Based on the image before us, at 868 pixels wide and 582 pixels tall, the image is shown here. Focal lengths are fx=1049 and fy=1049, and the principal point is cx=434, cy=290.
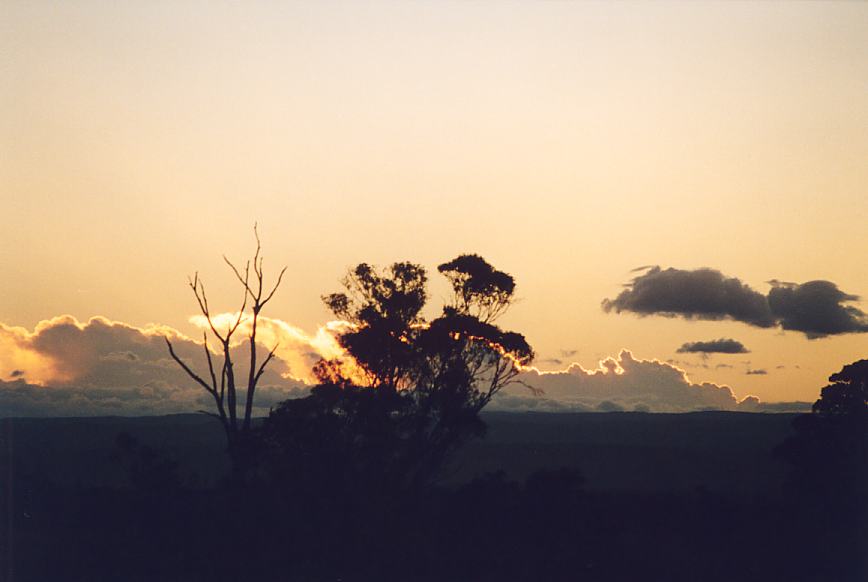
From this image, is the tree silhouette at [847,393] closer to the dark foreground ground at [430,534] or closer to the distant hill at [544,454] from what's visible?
the dark foreground ground at [430,534]

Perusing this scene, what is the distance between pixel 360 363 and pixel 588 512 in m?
15.6

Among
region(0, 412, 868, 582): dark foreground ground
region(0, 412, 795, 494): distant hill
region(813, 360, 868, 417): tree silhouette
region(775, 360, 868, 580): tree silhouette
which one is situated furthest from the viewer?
region(0, 412, 795, 494): distant hill

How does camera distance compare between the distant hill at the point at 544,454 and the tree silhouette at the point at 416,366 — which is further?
the distant hill at the point at 544,454

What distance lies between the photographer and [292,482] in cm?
5006

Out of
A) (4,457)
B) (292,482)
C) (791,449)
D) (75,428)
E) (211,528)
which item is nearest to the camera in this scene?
(211,528)

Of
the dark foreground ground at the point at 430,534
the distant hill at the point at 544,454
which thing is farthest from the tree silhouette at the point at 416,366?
the distant hill at the point at 544,454

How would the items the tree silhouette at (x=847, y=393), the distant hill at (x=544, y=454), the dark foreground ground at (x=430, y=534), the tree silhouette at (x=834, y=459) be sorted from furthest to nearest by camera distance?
the distant hill at (x=544, y=454)
the tree silhouette at (x=847, y=393)
the tree silhouette at (x=834, y=459)
the dark foreground ground at (x=430, y=534)

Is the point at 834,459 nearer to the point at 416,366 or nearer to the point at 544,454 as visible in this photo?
the point at 416,366

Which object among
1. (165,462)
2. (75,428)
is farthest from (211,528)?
(75,428)

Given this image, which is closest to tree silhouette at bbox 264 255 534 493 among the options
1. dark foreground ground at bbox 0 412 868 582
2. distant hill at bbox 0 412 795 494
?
dark foreground ground at bbox 0 412 868 582

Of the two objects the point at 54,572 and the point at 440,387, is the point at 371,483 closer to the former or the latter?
the point at 440,387

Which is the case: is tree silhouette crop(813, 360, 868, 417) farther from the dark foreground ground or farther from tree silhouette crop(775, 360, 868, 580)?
the dark foreground ground

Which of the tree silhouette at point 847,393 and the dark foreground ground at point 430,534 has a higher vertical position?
the tree silhouette at point 847,393

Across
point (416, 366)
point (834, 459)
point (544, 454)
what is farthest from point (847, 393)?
point (544, 454)
